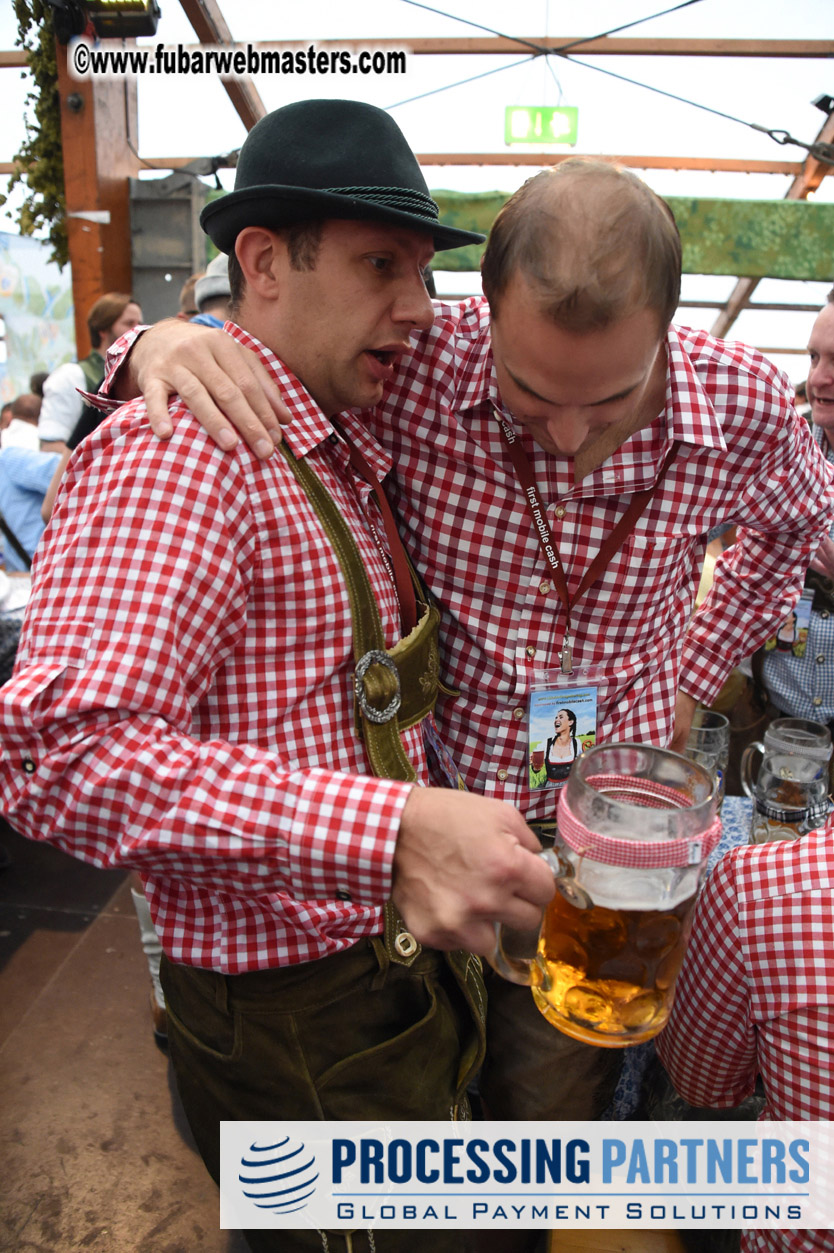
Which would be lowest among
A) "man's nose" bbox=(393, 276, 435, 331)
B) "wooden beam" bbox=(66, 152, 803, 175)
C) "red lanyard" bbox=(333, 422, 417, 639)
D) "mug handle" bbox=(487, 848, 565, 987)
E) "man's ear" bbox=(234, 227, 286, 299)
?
"mug handle" bbox=(487, 848, 565, 987)

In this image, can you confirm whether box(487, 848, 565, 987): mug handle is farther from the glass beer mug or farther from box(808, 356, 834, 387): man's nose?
box(808, 356, 834, 387): man's nose

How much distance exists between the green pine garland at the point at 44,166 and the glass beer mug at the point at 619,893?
20.4 ft

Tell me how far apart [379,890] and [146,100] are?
7124 millimetres

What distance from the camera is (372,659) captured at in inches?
43.8

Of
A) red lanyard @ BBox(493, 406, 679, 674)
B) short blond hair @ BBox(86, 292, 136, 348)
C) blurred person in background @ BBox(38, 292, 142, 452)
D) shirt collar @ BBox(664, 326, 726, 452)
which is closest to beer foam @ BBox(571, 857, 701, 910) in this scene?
red lanyard @ BBox(493, 406, 679, 674)

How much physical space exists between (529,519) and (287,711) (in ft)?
1.78

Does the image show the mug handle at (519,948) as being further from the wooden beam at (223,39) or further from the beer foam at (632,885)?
the wooden beam at (223,39)

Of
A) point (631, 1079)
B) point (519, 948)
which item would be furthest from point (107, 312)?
point (519, 948)

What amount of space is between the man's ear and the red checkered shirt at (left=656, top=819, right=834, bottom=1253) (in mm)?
1041

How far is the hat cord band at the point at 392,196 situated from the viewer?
3.56 ft

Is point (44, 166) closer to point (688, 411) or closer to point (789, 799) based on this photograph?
point (688, 411)

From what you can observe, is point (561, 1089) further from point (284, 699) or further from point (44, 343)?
point (44, 343)

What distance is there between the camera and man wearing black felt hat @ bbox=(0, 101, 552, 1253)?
0.81m

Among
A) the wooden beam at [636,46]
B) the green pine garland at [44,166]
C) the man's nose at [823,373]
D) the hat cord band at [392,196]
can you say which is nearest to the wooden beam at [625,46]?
the wooden beam at [636,46]
